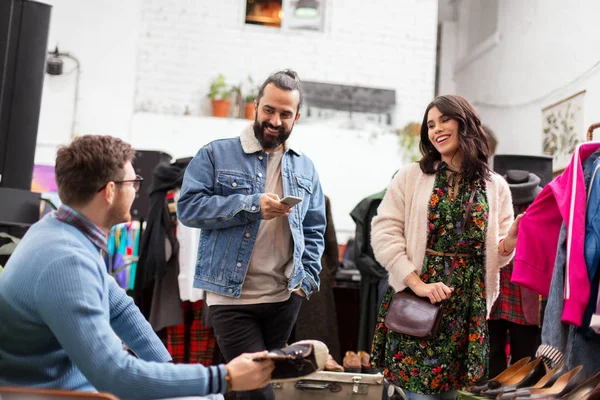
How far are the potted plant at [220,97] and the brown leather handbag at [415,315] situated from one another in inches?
214

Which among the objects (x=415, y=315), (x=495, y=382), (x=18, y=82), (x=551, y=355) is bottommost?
(x=495, y=382)

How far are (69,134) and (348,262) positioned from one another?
3471 millimetres

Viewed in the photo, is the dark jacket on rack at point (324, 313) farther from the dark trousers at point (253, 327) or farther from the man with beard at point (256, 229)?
the dark trousers at point (253, 327)

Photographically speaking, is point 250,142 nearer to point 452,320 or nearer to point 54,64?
point 452,320

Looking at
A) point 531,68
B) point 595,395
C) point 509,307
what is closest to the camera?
point 595,395

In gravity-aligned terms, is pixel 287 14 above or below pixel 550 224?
above

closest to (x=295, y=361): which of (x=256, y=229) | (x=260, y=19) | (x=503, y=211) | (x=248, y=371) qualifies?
(x=248, y=371)

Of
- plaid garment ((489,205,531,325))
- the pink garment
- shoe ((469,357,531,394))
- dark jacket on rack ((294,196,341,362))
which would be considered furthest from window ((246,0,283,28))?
shoe ((469,357,531,394))

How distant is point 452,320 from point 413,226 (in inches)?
15.5

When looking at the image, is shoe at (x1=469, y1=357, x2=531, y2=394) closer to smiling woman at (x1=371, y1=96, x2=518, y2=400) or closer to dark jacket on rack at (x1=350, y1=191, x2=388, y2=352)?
smiling woman at (x1=371, y1=96, x2=518, y2=400)

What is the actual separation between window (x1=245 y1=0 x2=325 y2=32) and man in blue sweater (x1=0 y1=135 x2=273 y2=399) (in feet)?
21.9

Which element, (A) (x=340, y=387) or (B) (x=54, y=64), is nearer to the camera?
(A) (x=340, y=387)

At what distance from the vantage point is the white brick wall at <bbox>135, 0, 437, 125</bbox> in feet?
26.0

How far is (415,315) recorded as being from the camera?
2.61 m
